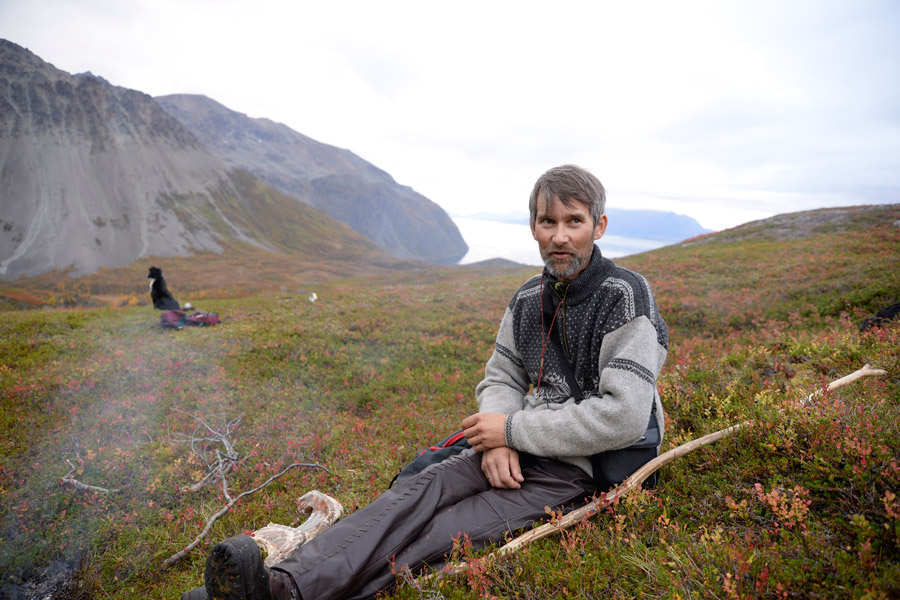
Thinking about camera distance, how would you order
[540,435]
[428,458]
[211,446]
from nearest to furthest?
[540,435] → [428,458] → [211,446]

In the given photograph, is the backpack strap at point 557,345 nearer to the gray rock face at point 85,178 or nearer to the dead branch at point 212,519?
the dead branch at point 212,519

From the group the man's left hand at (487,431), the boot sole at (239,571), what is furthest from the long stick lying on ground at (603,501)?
the boot sole at (239,571)

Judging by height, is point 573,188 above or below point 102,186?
below

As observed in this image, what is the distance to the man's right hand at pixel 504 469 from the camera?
11.3ft

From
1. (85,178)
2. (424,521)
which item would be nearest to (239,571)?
(424,521)

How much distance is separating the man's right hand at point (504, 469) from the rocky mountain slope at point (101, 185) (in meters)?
80.7

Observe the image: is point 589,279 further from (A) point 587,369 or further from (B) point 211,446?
(B) point 211,446

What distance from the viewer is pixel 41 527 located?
5012 millimetres

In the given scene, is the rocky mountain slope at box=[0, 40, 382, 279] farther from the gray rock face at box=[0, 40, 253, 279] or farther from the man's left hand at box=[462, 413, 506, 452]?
the man's left hand at box=[462, 413, 506, 452]

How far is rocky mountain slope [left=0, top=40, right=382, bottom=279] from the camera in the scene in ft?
236

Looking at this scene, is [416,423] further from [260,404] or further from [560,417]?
[560,417]

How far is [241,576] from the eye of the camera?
2.57 m

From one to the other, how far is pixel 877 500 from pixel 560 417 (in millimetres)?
2011

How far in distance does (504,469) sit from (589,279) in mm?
1842
